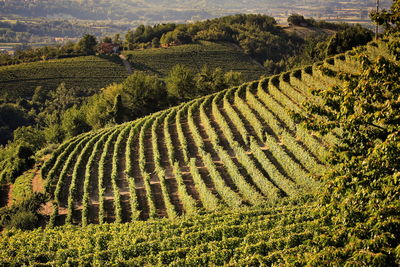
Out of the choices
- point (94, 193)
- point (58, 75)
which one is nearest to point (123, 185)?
point (94, 193)

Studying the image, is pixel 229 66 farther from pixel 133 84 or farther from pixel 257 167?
pixel 257 167

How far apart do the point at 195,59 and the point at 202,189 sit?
3424 inches

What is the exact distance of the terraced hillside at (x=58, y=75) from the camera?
290ft

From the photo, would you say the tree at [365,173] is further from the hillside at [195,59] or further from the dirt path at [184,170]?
the hillside at [195,59]

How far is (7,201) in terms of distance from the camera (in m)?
36.9

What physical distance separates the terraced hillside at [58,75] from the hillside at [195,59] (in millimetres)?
8365

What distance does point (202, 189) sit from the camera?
28438 mm

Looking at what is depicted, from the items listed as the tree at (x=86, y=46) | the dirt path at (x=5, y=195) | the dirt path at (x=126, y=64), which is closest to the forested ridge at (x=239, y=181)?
the dirt path at (x=5, y=195)

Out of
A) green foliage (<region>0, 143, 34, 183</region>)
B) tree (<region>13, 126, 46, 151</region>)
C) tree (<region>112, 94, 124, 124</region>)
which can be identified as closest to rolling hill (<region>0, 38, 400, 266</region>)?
green foliage (<region>0, 143, 34, 183</region>)

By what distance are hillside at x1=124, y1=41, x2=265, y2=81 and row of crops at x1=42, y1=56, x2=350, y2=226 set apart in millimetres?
59761

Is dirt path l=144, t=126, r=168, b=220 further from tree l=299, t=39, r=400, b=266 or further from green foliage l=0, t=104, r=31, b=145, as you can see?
green foliage l=0, t=104, r=31, b=145

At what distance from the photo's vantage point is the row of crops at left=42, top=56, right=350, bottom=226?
27.4m

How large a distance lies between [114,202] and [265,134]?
15.7 meters

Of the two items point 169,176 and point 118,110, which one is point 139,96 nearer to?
point 118,110
